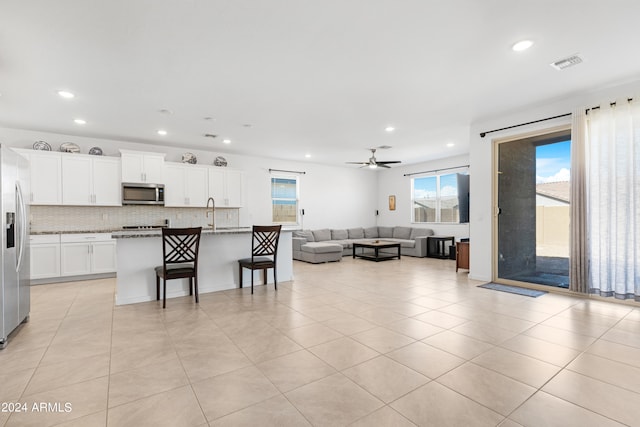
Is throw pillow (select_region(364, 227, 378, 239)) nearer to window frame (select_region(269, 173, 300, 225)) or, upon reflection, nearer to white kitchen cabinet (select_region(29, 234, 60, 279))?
window frame (select_region(269, 173, 300, 225))

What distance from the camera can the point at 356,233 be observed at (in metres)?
9.78

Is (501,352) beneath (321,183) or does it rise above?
beneath

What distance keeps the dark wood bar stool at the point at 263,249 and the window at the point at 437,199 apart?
5.28 metres

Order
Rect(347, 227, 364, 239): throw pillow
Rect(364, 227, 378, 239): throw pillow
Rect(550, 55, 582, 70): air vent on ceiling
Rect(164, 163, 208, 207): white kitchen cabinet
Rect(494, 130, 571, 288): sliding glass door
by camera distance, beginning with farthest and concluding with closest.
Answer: Rect(364, 227, 378, 239): throw pillow, Rect(347, 227, 364, 239): throw pillow, Rect(164, 163, 208, 207): white kitchen cabinet, Rect(494, 130, 571, 288): sliding glass door, Rect(550, 55, 582, 70): air vent on ceiling

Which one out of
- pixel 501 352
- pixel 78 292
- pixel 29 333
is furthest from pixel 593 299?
pixel 78 292

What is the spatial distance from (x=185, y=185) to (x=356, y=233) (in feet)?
17.1

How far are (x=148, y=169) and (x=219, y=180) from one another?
147 cm

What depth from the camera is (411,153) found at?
7879 mm

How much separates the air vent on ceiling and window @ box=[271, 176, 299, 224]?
648 cm

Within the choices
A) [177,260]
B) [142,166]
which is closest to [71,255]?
[142,166]

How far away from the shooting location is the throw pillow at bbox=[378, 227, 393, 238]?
991 centimetres

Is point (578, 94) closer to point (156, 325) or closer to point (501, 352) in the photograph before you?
point (501, 352)

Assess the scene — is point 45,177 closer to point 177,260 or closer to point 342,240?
point 177,260

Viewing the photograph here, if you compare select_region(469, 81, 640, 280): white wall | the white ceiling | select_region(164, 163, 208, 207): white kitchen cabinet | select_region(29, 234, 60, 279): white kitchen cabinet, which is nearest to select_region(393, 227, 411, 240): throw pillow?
select_region(469, 81, 640, 280): white wall
